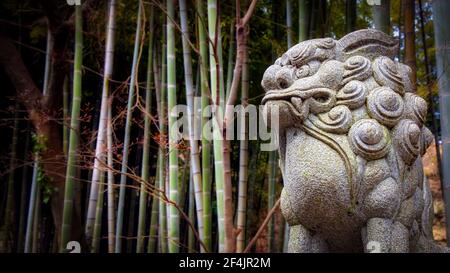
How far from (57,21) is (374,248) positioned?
152 inches

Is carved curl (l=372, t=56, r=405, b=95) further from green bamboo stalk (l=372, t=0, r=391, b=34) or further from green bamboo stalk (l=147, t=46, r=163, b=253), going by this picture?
green bamboo stalk (l=147, t=46, r=163, b=253)

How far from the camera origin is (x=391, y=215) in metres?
1.98

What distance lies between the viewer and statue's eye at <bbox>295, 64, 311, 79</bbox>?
2160 mm

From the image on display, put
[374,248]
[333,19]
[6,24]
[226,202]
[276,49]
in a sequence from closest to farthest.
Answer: [374,248], [226,202], [276,49], [333,19], [6,24]

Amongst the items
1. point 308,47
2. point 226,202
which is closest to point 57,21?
point 226,202

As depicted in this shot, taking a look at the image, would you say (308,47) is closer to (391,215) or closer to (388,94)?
(388,94)

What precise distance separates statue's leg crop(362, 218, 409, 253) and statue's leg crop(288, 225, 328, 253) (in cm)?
20

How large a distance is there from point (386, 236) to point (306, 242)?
0.32 m

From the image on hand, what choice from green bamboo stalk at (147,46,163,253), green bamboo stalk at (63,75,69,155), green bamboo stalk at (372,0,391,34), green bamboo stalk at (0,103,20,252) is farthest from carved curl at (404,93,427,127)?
green bamboo stalk at (0,103,20,252)

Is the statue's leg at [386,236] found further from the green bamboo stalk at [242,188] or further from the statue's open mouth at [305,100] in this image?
the green bamboo stalk at [242,188]

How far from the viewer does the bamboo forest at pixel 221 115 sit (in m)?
2.06

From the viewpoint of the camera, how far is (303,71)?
216 centimetres

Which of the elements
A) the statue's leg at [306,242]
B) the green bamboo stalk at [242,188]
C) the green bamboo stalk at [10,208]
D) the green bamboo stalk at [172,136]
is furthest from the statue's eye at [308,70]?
the green bamboo stalk at [10,208]

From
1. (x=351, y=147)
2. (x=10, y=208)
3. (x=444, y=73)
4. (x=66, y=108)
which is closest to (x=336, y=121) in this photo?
(x=351, y=147)
